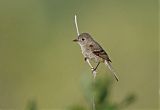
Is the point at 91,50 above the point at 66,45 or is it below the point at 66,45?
below

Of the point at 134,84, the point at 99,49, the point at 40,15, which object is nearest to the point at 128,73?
the point at 134,84

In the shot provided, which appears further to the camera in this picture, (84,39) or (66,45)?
(66,45)

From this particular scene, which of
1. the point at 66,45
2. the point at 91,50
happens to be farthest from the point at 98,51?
the point at 66,45

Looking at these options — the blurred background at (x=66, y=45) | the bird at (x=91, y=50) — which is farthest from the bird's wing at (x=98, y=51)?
the blurred background at (x=66, y=45)

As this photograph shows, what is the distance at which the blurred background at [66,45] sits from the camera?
1349 cm

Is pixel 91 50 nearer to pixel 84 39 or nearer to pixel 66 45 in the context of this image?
pixel 84 39

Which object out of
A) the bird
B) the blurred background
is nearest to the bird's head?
the bird

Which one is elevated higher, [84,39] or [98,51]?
[84,39]

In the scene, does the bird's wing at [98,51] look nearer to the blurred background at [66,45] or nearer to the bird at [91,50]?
the bird at [91,50]

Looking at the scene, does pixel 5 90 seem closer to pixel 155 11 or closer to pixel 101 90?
pixel 155 11

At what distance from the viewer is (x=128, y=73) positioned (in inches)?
549

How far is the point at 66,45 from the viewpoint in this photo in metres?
15.3

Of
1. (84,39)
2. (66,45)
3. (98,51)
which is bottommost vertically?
(98,51)

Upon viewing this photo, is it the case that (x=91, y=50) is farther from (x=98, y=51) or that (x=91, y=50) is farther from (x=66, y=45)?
(x=66, y=45)
